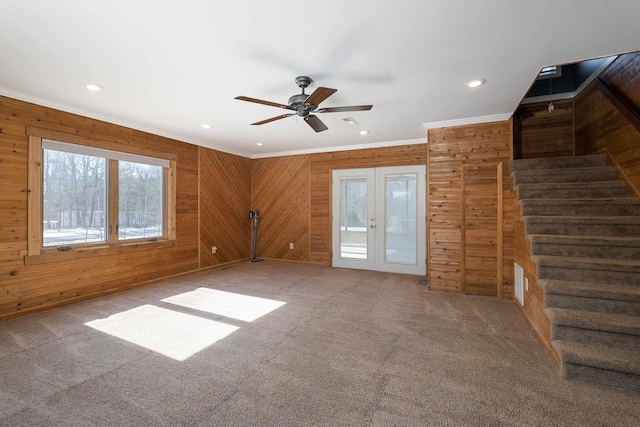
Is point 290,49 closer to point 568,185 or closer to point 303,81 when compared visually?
point 303,81

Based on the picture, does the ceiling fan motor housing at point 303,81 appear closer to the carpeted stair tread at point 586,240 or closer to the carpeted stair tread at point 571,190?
the carpeted stair tread at point 586,240

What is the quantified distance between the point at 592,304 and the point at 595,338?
32 centimetres

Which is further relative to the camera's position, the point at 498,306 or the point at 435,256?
the point at 435,256

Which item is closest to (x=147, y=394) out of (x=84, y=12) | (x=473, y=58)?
(x=84, y=12)

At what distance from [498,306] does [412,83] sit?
3066 millimetres

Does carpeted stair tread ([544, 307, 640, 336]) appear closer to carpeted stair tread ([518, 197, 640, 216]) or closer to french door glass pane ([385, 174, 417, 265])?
carpeted stair tread ([518, 197, 640, 216])

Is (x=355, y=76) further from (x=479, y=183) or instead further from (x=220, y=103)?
(x=479, y=183)

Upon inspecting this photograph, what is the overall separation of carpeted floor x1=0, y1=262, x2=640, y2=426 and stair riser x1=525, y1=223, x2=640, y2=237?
1110mm

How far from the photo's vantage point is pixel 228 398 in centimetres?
196

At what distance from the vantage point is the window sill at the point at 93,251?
3.53 metres

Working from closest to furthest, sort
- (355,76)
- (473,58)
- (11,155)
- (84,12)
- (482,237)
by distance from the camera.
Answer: (84,12) → (473,58) → (355,76) → (11,155) → (482,237)

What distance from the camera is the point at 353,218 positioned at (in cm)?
611

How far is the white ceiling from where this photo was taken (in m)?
1.92

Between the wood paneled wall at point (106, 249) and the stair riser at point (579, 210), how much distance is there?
5496 mm
